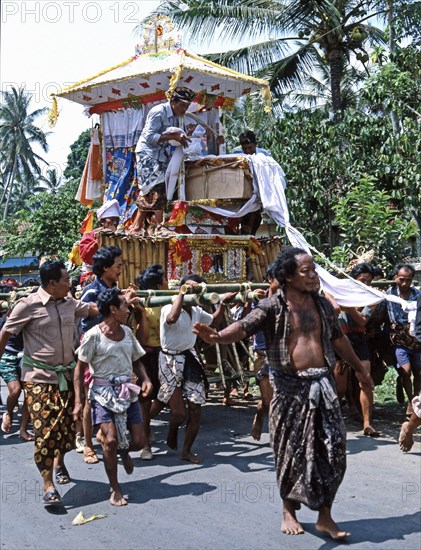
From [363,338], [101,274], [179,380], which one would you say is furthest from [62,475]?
[363,338]

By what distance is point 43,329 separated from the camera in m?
5.46

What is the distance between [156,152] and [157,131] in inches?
10.9

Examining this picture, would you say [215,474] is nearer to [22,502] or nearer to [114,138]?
[22,502]

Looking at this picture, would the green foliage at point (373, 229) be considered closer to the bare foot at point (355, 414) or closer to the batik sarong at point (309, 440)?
the bare foot at point (355, 414)

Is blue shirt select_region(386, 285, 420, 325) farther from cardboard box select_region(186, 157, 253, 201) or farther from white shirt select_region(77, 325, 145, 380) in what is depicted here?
white shirt select_region(77, 325, 145, 380)

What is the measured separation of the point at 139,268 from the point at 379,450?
11.8 feet

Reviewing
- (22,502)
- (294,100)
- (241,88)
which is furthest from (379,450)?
(294,100)

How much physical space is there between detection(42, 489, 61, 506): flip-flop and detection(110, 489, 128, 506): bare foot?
398 millimetres

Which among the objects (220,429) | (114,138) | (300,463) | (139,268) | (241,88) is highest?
(241,88)

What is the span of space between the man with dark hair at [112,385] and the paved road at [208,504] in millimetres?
388

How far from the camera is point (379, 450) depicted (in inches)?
265

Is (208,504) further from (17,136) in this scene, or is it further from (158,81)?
(17,136)

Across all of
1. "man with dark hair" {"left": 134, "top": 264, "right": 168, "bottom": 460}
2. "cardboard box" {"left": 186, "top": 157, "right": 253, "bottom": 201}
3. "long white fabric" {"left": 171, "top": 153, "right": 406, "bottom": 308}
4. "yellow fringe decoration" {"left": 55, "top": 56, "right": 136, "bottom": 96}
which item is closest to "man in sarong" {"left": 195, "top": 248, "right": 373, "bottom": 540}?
"man with dark hair" {"left": 134, "top": 264, "right": 168, "bottom": 460}

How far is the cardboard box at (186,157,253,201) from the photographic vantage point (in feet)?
29.5
